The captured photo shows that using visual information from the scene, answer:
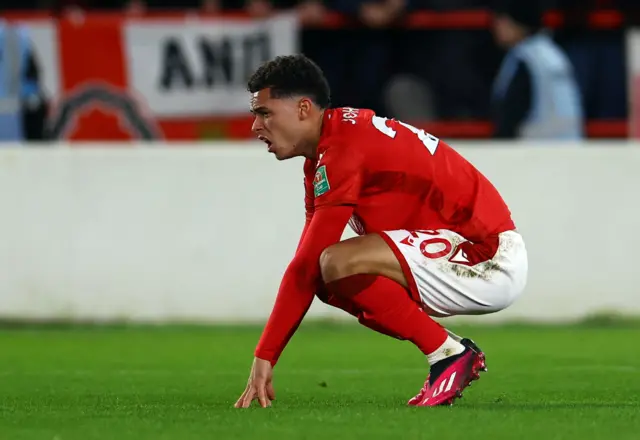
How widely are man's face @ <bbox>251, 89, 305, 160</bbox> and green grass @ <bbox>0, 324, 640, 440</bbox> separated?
0.96 m

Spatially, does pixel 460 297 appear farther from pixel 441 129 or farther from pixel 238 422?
pixel 441 129

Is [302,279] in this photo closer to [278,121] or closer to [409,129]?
[278,121]

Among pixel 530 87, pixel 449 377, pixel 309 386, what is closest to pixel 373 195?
pixel 449 377

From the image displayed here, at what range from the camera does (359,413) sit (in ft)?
16.0

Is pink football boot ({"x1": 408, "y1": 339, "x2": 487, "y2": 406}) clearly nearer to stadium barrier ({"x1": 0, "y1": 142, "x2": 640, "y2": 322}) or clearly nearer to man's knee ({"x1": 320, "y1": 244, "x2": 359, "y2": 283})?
man's knee ({"x1": 320, "y1": 244, "x2": 359, "y2": 283})

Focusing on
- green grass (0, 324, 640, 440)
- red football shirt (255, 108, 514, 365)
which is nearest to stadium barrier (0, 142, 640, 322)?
green grass (0, 324, 640, 440)

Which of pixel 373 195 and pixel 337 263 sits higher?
pixel 373 195

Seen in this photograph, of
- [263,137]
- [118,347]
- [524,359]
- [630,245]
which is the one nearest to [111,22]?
[118,347]

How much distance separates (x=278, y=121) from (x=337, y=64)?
20.7 feet

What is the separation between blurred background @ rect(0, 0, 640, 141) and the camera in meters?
11.0

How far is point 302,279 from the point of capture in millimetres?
→ 5051

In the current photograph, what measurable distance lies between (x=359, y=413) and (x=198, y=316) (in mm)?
5000

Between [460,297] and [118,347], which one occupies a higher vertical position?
[460,297]

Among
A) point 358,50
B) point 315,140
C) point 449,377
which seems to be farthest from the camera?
point 358,50
